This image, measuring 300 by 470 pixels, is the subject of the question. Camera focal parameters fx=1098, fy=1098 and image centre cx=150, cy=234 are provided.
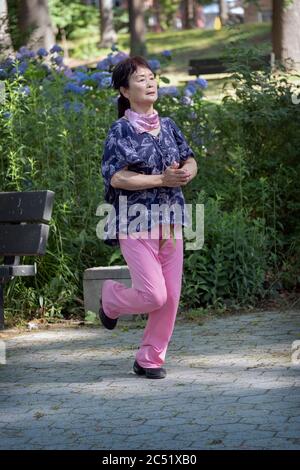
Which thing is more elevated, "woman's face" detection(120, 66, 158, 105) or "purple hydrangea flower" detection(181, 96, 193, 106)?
"woman's face" detection(120, 66, 158, 105)

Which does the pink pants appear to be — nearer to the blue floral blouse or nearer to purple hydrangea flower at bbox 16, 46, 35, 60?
the blue floral blouse

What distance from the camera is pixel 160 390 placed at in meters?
5.92

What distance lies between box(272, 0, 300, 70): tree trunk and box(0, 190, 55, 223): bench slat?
15.1 meters

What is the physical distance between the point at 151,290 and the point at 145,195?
522 mm

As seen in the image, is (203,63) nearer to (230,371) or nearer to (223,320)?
(223,320)

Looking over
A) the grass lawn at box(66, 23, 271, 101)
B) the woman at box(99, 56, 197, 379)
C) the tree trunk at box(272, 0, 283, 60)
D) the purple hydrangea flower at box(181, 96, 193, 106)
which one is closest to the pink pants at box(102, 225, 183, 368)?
the woman at box(99, 56, 197, 379)

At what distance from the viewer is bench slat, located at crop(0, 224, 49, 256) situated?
6.95 metres

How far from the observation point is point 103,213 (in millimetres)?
8602

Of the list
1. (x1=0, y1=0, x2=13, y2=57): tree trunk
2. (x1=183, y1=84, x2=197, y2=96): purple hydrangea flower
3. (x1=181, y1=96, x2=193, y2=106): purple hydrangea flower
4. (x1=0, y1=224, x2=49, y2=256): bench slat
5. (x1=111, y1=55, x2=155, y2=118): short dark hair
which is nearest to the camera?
(x1=111, y1=55, x2=155, y2=118): short dark hair

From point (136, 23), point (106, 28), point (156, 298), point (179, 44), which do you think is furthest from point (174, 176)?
point (179, 44)

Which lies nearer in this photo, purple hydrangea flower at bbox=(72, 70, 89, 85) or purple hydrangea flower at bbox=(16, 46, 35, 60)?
purple hydrangea flower at bbox=(72, 70, 89, 85)

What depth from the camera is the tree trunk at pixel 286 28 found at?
22.0 m

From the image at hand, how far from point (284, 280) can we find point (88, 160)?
73.3 inches
